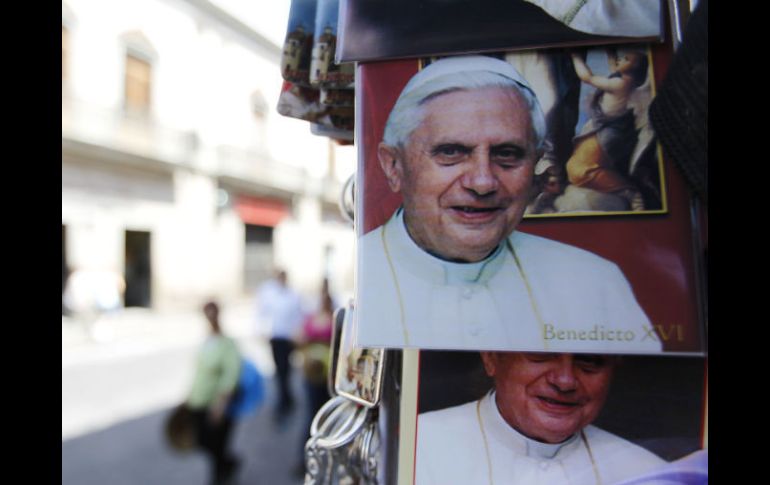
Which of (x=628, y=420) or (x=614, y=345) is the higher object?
(x=614, y=345)

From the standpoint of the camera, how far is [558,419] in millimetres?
663

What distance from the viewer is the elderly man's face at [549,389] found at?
0.65 meters

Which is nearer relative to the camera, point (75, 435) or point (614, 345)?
point (614, 345)

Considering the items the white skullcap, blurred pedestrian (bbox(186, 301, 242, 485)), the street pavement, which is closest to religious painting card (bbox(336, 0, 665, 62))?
the white skullcap

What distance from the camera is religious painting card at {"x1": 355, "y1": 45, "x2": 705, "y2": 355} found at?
0.56 meters

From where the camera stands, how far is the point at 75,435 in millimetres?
3471

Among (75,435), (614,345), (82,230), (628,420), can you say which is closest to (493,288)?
(614,345)

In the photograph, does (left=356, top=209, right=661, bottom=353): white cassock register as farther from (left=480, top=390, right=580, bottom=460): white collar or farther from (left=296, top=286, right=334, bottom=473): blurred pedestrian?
(left=296, top=286, right=334, bottom=473): blurred pedestrian

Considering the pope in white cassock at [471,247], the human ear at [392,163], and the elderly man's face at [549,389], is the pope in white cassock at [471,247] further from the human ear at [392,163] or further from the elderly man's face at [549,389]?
the elderly man's face at [549,389]

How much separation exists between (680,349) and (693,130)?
0.21 metres

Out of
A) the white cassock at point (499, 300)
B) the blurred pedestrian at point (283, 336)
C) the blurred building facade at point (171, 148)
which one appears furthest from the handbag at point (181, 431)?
the blurred building facade at point (171, 148)

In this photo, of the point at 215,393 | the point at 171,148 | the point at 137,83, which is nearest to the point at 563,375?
the point at 215,393
